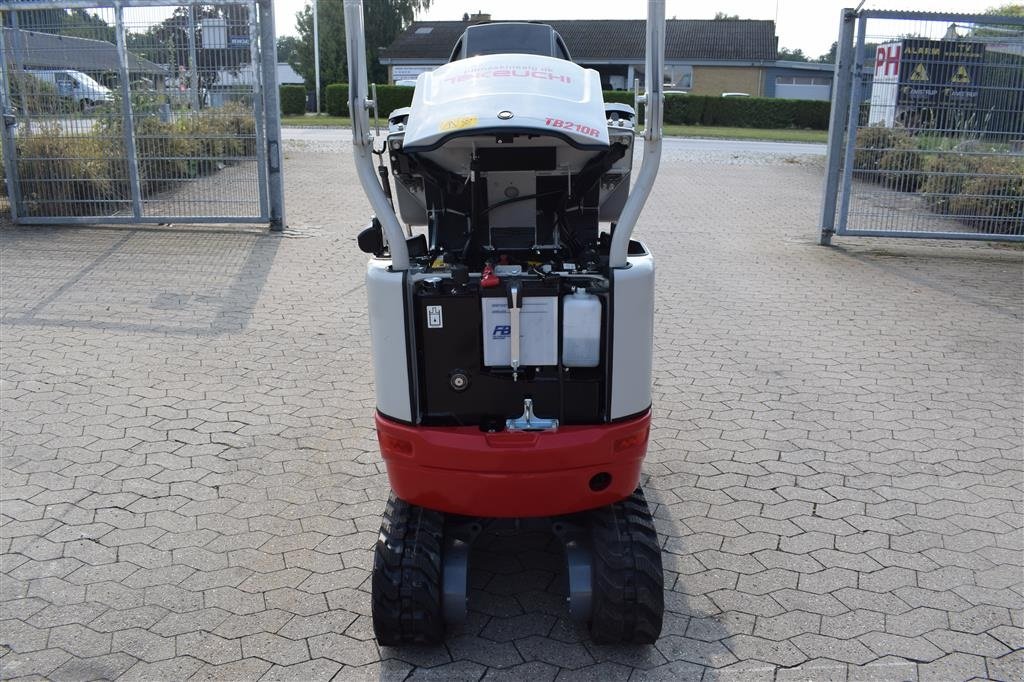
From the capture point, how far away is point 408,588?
3.51 meters

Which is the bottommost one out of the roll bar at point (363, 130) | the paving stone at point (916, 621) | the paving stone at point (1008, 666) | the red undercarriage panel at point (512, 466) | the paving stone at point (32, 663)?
the paving stone at point (32, 663)

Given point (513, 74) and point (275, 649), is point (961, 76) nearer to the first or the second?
point (513, 74)

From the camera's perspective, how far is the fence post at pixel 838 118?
35.6 ft

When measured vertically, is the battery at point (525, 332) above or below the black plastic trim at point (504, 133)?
below

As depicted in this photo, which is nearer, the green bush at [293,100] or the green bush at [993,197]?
the green bush at [993,197]

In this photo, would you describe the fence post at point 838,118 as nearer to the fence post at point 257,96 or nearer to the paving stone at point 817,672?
the fence post at point 257,96

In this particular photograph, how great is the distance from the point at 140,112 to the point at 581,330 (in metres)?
9.76

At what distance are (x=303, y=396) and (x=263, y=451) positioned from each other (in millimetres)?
936

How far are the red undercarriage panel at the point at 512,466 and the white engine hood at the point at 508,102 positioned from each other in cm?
112

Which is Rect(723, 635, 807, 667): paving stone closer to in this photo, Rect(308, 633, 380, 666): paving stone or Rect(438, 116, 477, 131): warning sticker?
Rect(308, 633, 380, 666): paving stone

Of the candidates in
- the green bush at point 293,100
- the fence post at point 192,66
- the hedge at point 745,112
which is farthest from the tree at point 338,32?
the fence post at point 192,66

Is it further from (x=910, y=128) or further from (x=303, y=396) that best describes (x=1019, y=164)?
(x=303, y=396)

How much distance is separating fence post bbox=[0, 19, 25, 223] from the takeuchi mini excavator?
987 centimetres

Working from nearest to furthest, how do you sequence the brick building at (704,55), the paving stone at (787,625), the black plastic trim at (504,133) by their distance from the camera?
1. the black plastic trim at (504,133)
2. the paving stone at (787,625)
3. the brick building at (704,55)
